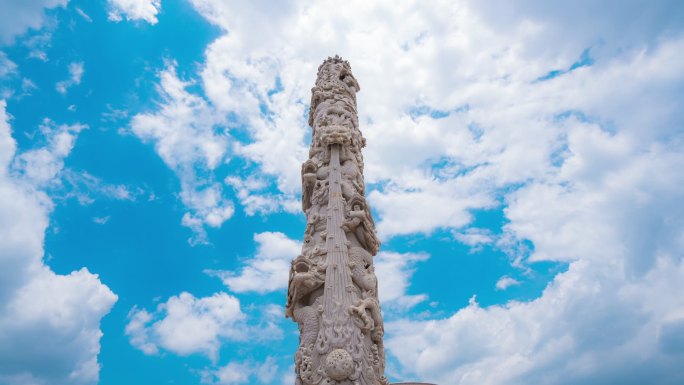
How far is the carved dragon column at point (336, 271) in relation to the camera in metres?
8.64

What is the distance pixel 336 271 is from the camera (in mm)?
9680

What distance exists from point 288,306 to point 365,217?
8.54 feet

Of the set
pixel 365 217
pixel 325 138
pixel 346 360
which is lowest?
pixel 346 360

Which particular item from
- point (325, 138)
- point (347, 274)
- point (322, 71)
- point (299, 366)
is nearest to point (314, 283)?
point (347, 274)

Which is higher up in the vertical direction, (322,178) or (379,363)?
(322,178)

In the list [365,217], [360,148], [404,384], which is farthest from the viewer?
[404,384]

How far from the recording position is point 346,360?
8.31 metres

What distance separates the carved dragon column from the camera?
8.64 m

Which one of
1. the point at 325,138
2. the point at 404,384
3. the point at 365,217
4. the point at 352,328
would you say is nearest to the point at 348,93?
the point at 325,138

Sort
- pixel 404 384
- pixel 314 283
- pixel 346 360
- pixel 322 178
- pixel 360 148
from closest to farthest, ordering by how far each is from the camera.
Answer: pixel 346 360, pixel 314 283, pixel 322 178, pixel 360 148, pixel 404 384

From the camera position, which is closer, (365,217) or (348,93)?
(365,217)

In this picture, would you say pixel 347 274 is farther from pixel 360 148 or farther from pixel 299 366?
pixel 360 148

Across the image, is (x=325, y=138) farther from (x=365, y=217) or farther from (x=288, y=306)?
(x=288, y=306)

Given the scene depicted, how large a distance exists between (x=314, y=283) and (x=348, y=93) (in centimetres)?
682
